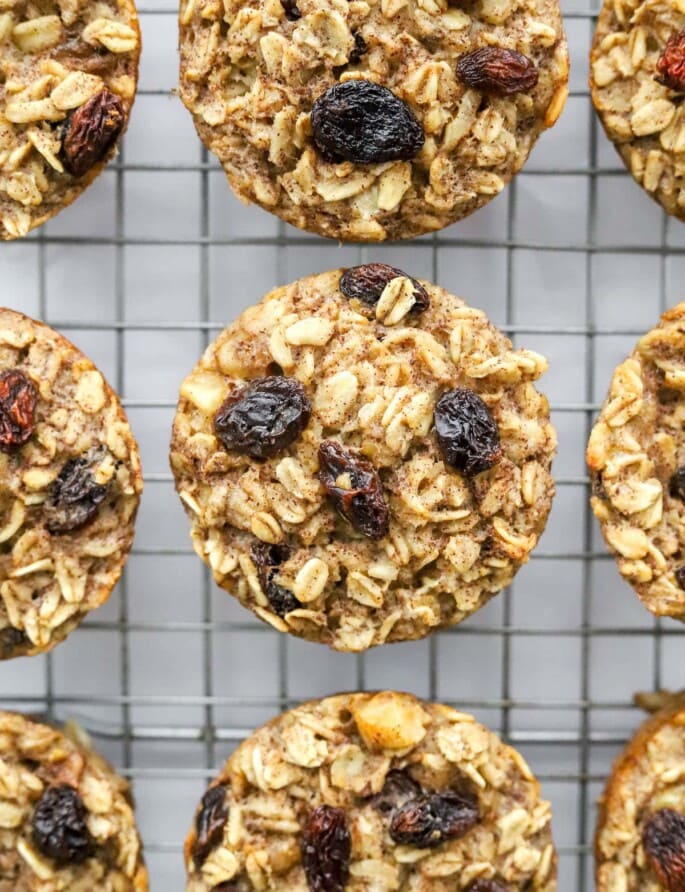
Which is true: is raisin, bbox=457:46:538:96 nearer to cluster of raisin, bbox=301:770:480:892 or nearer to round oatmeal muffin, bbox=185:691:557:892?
round oatmeal muffin, bbox=185:691:557:892

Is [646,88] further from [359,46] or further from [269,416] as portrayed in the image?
[269,416]

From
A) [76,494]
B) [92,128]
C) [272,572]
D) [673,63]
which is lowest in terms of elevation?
[272,572]

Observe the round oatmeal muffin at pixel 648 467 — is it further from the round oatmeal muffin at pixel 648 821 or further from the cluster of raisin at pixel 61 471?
the cluster of raisin at pixel 61 471

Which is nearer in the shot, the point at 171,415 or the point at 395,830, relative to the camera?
the point at 395,830

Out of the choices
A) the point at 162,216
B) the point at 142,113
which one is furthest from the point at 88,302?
the point at 142,113

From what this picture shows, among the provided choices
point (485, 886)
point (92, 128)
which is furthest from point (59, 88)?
point (485, 886)

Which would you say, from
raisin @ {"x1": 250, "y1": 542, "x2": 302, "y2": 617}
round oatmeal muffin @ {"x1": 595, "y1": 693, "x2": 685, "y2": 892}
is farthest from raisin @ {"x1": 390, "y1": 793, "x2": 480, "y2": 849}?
raisin @ {"x1": 250, "y1": 542, "x2": 302, "y2": 617}

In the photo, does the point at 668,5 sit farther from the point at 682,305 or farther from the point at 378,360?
the point at 378,360
